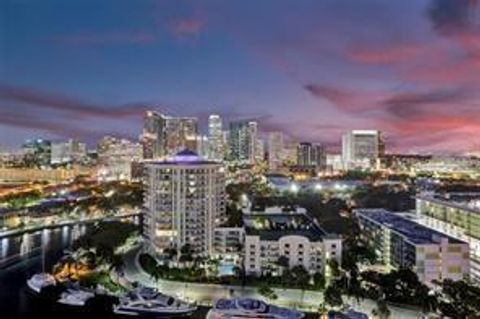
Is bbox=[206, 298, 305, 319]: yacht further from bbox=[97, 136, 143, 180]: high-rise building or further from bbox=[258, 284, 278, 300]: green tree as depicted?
bbox=[97, 136, 143, 180]: high-rise building

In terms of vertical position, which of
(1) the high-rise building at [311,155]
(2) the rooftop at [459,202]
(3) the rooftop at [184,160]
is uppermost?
(1) the high-rise building at [311,155]

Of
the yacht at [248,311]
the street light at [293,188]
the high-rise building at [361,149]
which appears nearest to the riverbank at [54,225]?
the street light at [293,188]

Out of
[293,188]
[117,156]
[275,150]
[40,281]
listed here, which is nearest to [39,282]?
[40,281]

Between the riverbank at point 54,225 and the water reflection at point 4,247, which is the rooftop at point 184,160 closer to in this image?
the water reflection at point 4,247

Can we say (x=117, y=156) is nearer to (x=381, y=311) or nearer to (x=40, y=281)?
(x=40, y=281)

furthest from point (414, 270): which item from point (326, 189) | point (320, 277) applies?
point (326, 189)
